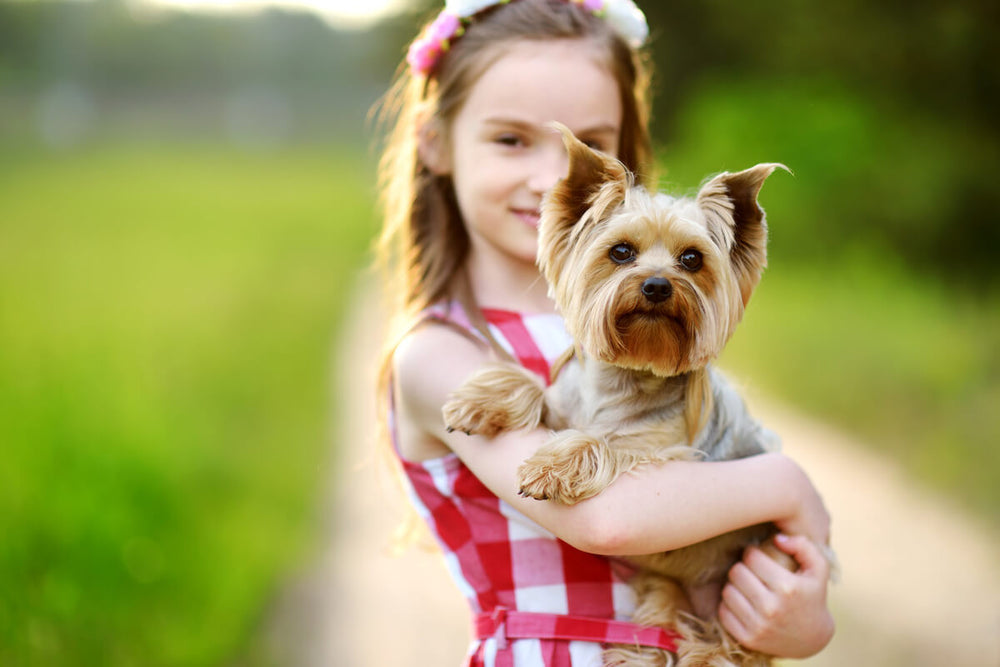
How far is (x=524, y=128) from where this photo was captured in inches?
113

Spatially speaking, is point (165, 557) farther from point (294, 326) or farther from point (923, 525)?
point (294, 326)

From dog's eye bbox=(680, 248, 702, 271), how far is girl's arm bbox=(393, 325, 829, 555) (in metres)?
0.53

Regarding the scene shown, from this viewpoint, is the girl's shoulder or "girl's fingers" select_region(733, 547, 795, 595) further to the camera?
the girl's shoulder

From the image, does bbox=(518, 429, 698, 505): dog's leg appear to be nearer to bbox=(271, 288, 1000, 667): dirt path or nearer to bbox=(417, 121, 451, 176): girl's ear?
bbox=(417, 121, 451, 176): girl's ear

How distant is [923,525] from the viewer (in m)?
7.07

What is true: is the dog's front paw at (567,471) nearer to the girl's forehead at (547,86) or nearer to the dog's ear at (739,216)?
the dog's ear at (739,216)

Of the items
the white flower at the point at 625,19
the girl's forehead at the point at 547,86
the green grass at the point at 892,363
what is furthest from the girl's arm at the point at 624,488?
the green grass at the point at 892,363

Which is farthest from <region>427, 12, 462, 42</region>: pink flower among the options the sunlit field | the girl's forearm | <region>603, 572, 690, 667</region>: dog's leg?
the sunlit field

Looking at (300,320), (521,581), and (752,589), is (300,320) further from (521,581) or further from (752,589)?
(752,589)

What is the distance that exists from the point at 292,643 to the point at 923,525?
4.81 metres

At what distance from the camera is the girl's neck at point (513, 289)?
306 centimetres

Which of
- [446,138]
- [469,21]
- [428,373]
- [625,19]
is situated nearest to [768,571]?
[428,373]

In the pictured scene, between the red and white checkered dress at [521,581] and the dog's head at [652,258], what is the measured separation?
542 mm

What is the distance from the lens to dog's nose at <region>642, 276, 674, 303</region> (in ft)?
7.52
